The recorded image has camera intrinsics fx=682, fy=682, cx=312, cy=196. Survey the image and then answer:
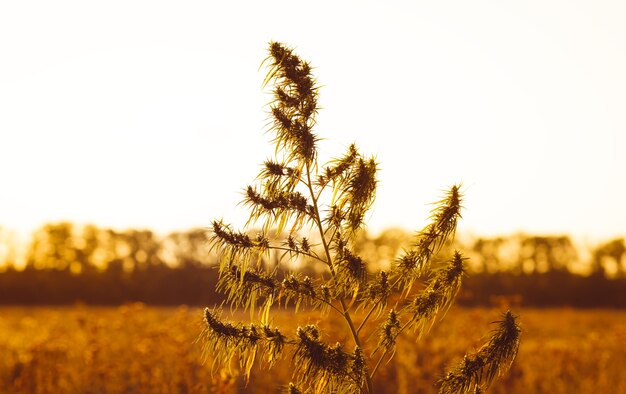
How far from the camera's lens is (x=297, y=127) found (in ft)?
10.6

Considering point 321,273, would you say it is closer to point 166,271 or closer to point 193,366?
point 193,366

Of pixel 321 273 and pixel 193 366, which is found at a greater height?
pixel 321 273

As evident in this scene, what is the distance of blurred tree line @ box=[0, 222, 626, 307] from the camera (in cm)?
3192

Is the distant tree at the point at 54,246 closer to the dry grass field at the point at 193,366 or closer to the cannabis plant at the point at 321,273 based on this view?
the dry grass field at the point at 193,366

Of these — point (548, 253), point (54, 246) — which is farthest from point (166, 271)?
point (548, 253)

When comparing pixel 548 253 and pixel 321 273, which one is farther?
pixel 548 253

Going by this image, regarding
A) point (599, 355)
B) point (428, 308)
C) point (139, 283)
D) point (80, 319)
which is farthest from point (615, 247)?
point (428, 308)

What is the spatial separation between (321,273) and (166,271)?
30.2 m

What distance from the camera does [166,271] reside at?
1266 inches

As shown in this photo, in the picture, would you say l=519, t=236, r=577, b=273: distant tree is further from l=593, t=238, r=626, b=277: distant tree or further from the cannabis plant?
the cannabis plant

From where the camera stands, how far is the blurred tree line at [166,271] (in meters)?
31.9

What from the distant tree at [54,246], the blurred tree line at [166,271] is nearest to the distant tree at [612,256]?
the blurred tree line at [166,271]

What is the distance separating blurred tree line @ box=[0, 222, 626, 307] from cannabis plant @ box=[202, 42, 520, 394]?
26.3 metres

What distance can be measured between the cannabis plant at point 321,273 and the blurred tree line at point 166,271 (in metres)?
26.3
